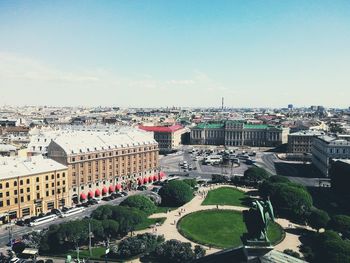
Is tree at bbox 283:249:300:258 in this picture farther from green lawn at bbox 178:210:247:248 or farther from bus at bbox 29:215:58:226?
bus at bbox 29:215:58:226

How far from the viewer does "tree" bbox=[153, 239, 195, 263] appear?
7019cm

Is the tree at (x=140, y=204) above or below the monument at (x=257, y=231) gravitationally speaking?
below

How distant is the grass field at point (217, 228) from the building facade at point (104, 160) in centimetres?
3928

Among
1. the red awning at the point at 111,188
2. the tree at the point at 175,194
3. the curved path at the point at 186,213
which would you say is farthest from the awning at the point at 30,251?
the red awning at the point at 111,188

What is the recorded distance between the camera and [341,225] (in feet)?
268

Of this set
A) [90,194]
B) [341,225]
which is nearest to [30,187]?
[90,194]

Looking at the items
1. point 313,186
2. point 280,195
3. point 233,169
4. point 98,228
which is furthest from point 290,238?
point 233,169

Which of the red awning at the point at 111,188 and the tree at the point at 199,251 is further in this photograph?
the red awning at the point at 111,188

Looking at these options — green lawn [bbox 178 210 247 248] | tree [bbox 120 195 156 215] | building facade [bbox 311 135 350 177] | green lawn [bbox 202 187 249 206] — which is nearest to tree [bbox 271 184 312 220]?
green lawn [bbox 178 210 247 248]

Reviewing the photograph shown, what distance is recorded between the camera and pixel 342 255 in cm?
6222

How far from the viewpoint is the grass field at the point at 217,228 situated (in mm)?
81688

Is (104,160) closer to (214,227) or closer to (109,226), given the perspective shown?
(109,226)

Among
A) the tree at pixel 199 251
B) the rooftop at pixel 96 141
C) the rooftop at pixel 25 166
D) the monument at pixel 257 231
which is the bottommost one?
the tree at pixel 199 251

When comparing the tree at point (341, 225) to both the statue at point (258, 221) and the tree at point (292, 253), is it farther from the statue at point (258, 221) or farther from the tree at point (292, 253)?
the statue at point (258, 221)
